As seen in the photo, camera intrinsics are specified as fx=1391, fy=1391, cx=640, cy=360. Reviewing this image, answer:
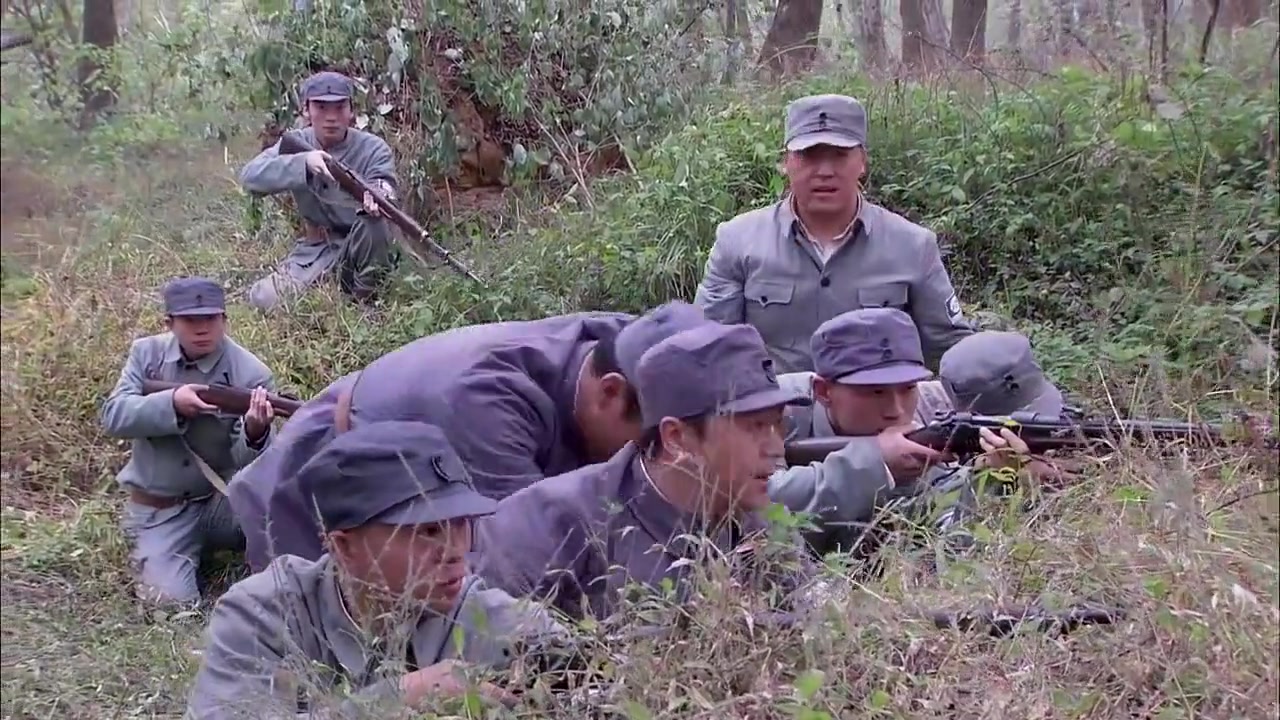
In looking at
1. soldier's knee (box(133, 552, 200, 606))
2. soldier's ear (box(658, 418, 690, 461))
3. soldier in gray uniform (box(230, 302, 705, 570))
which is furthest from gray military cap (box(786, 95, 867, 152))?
soldier's knee (box(133, 552, 200, 606))

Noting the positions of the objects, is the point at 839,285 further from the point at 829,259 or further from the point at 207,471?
the point at 207,471

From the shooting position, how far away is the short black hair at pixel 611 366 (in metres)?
3.42

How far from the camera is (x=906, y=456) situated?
3553mm

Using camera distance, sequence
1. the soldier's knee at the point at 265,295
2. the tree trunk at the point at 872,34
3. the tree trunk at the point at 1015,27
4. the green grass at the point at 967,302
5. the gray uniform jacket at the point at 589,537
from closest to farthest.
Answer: the green grass at the point at 967,302, the gray uniform jacket at the point at 589,537, the soldier's knee at the point at 265,295, the tree trunk at the point at 1015,27, the tree trunk at the point at 872,34

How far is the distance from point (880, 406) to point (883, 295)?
1162 mm

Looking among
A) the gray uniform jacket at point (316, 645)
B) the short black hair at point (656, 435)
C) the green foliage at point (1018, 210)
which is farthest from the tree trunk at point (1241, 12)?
the gray uniform jacket at point (316, 645)

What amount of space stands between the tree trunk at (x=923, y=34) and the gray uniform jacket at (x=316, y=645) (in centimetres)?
618

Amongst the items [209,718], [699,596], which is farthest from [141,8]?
[699,596]

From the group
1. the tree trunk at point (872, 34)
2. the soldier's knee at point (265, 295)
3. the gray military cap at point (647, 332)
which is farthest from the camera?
the tree trunk at point (872, 34)

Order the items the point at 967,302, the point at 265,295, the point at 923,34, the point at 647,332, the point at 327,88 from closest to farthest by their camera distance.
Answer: the point at 647,332
the point at 967,302
the point at 265,295
the point at 327,88
the point at 923,34

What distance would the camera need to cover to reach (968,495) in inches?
135

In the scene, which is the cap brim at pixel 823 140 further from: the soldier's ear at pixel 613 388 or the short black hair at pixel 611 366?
the soldier's ear at pixel 613 388

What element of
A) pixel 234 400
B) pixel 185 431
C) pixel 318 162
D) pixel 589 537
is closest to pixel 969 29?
pixel 318 162

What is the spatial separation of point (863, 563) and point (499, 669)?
2.78ft
